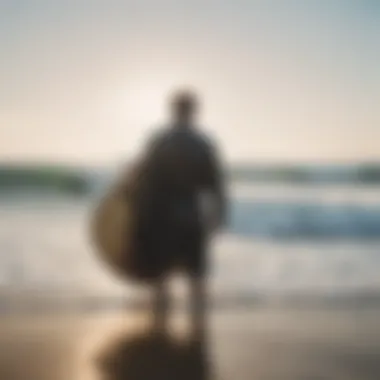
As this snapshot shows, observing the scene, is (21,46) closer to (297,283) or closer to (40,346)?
(40,346)

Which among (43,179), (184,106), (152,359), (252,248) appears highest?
(184,106)

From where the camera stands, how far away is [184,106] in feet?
3.90

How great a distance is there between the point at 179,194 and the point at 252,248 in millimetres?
180

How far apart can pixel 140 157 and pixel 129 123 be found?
0.06 metres

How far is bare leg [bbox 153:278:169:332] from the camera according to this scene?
1.23 metres

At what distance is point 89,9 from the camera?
1.18 meters

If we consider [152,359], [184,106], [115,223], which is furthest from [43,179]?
[152,359]

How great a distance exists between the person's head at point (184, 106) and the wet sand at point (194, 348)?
37cm

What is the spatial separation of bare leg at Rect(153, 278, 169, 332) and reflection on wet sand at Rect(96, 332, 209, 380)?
0.02m

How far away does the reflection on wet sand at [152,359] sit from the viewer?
1239 millimetres

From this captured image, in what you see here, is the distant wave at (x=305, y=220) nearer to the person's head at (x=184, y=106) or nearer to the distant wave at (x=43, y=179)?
the person's head at (x=184, y=106)

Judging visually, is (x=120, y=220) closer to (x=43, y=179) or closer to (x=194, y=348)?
(x=43, y=179)

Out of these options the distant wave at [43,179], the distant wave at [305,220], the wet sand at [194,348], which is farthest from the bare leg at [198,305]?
the distant wave at [43,179]

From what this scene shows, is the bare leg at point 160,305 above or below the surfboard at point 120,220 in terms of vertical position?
below
